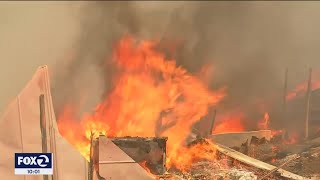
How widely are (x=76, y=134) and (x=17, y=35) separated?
1.23 meters

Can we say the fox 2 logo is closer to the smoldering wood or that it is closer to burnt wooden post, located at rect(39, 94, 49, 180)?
burnt wooden post, located at rect(39, 94, 49, 180)

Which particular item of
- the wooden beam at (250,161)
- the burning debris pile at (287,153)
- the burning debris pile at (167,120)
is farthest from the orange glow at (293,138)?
the wooden beam at (250,161)

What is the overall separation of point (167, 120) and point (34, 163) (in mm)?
1489

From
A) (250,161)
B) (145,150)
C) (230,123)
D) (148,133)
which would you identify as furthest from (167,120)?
(250,161)

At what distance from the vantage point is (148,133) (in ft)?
13.3

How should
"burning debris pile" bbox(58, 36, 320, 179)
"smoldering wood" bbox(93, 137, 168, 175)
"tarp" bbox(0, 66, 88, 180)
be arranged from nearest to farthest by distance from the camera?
1. "tarp" bbox(0, 66, 88, 180)
2. "smoldering wood" bbox(93, 137, 168, 175)
3. "burning debris pile" bbox(58, 36, 320, 179)

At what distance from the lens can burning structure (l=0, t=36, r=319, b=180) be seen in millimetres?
3768

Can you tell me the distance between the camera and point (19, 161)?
3715 mm

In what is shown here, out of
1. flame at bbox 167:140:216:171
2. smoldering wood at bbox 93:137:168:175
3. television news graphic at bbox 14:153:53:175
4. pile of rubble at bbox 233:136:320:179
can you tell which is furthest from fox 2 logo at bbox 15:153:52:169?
pile of rubble at bbox 233:136:320:179

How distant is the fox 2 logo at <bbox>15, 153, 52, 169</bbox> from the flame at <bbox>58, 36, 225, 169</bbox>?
33cm

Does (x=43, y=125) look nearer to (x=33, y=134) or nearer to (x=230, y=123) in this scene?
(x=33, y=134)

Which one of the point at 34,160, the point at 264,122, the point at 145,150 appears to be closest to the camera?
the point at 34,160

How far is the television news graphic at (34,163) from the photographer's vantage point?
3.71 metres

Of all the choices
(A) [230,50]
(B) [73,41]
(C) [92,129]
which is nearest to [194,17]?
(A) [230,50]
